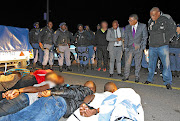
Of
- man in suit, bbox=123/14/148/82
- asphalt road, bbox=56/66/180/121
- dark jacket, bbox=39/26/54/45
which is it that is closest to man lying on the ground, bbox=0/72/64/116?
asphalt road, bbox=56/66/180/121

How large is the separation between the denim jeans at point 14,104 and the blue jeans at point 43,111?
0.16 meters

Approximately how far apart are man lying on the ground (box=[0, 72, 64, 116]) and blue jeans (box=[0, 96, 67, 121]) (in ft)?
0.64

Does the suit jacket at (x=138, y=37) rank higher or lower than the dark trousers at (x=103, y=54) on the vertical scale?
higher

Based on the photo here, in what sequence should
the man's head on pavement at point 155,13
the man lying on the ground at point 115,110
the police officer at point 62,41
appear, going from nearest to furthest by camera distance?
the man lying on the ground at point 115,110
the man's head on pavement at point 155,13
the police officer at point 62,41

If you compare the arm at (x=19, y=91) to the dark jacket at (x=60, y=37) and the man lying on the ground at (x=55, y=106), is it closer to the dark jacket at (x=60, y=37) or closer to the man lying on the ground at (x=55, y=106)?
the man lying on the ground at (x=55, y=106)

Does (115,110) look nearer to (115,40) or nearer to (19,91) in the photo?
(19,91)

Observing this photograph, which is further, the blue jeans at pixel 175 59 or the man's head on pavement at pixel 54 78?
the blue jeans at pixel 175 59

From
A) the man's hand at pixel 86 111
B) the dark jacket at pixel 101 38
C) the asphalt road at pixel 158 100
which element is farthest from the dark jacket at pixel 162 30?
the man's hand at pixel 86 111

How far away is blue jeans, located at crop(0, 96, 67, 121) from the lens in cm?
225

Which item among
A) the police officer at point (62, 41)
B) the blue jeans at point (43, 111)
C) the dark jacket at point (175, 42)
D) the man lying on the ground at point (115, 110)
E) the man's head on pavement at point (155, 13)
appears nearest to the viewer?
the man lying on the ground at point (115, 110)

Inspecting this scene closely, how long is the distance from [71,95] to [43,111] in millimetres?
513

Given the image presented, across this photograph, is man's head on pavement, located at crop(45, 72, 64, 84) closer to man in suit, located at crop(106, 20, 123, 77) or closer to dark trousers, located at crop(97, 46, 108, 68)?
man in suit, located at crop(106, 20, 123, 77)

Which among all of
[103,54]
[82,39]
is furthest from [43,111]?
[103,54]

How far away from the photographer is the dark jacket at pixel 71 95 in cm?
258
